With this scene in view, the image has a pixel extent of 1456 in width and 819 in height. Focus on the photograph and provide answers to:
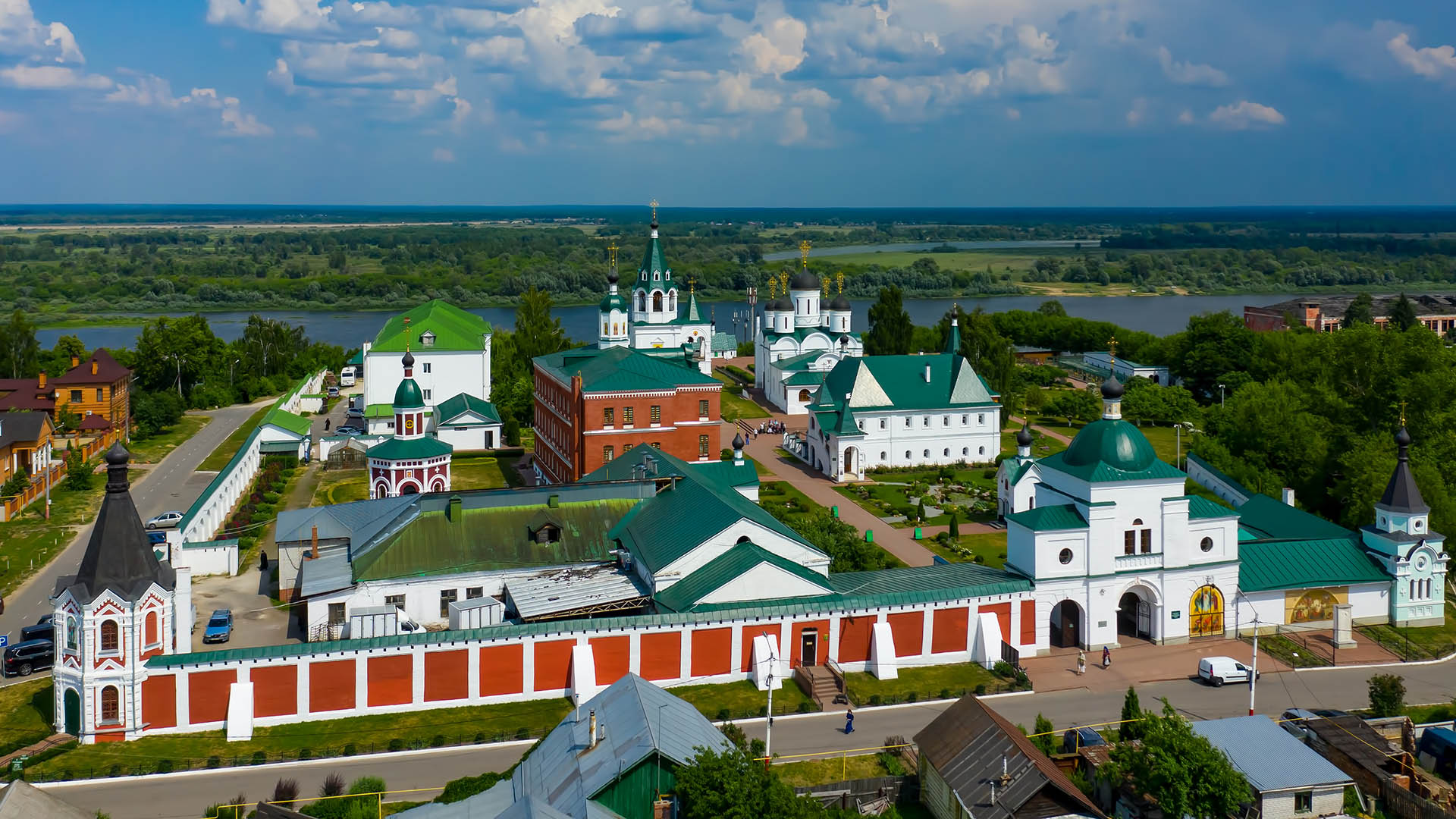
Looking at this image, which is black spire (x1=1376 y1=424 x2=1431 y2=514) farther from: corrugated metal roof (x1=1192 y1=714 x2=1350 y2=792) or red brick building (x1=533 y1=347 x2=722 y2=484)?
red brick building (x1=533 y1=347 x2=722 y2=484)

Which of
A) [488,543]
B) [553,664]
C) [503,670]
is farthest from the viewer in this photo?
[488,543]

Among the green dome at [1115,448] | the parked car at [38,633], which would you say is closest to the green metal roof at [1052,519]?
the green dome at [1115,448]

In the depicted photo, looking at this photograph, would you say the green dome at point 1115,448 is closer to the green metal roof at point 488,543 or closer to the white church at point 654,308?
the green metal roof at point 488,543

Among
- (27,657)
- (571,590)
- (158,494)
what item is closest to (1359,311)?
(571,590)

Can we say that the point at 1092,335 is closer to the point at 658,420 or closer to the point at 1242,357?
the point at 1242,357

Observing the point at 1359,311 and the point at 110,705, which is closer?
the point at 110,705

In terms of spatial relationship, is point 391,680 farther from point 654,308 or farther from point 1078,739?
point 654,308

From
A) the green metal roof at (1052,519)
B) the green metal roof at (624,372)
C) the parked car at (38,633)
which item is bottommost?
the parked car at (38,633)
